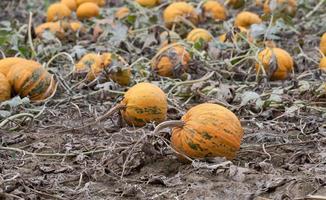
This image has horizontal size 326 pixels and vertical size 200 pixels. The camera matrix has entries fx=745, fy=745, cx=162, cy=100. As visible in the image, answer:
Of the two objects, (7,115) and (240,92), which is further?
(240,92)

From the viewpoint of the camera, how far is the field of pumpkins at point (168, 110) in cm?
344

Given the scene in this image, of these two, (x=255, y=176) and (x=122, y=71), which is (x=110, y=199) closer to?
(x=255, y=176)

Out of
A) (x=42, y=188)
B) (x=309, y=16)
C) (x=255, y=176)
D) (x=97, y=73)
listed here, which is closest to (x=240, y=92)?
(x=97, y=73)

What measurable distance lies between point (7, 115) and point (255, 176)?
1795 mm

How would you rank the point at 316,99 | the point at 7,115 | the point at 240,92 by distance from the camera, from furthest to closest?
the point at 240,92 → the point at 316,99 → the point at 7,115

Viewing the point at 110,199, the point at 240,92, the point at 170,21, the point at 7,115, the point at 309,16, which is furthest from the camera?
the point at 309,16

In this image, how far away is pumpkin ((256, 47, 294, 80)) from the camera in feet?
18.0

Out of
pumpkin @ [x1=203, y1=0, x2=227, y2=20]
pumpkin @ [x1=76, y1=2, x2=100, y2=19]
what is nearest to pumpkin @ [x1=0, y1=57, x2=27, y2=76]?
pumpkin @ [x1=203, y1=0, x2=227, y2=20]

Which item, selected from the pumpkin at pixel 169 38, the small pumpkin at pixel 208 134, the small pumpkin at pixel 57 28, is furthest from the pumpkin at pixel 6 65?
the small pumpkin at pixel 57 28

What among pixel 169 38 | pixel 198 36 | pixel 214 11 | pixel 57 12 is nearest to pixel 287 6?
pixel 214 11

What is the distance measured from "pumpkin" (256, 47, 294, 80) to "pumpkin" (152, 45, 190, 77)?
1.84ft

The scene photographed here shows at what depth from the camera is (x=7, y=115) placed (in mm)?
4543

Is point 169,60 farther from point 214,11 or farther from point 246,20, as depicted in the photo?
point 214,11

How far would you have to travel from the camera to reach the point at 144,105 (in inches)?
167
